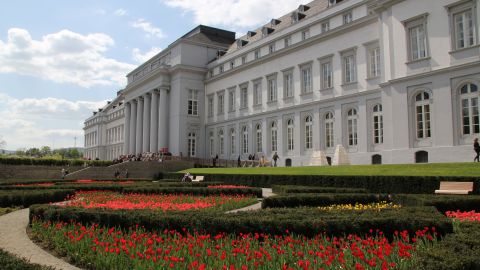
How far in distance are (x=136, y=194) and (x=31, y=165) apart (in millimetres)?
33917

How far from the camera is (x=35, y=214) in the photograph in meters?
11.1

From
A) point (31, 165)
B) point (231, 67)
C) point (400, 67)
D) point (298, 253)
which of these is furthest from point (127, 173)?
A: point (298, 253)

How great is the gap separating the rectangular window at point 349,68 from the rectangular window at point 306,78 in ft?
15.4

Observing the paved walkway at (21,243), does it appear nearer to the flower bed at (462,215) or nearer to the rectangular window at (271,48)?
the flower bed at (462,215)

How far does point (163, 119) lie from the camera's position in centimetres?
6119

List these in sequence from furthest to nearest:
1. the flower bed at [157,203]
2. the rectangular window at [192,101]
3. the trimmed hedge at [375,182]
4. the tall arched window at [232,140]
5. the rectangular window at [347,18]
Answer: the rectangular window at [192,101] → the tall arched window at [232,140] → the rectangular window at [347,18] → the trimmed hedge at [375,182] → the flower bed at [157,203]

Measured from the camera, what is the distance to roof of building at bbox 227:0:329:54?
44725 mm

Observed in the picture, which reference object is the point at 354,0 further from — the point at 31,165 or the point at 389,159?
the point at 31,165

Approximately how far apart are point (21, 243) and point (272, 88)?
135ft

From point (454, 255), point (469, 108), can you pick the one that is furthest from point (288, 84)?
point (454, 255)

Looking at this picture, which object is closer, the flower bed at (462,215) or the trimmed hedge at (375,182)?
the flower bed at (462,215)

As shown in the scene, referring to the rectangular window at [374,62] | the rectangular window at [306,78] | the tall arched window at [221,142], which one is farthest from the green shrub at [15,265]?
the tall arched window at [221,142]

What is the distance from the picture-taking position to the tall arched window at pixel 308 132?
42688 mm

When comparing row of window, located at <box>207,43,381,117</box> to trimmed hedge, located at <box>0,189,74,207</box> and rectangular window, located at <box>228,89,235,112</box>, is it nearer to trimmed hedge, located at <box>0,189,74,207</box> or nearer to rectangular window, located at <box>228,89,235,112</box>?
rectangular window, located at <box>228,89,235,112</box>
